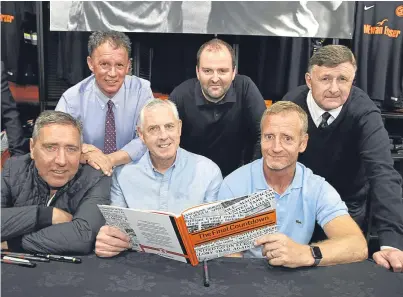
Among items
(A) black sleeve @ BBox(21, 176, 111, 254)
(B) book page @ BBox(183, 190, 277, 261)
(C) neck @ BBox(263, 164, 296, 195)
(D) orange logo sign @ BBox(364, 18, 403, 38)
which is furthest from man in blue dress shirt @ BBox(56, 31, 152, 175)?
(D) orange logo sign @ BBox(364, 18, 403, 38)

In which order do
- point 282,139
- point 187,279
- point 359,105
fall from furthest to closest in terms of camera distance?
point 359,105 < point 282,139 < point 187,279

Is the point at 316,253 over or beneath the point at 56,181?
beneath

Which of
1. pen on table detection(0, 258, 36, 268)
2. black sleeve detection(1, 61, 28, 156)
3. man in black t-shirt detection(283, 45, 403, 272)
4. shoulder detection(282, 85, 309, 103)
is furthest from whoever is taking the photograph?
black sleeve detection(1, 61, 28, 156)

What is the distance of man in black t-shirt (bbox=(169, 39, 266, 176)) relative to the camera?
2.50 m

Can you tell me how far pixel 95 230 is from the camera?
171 centimetres

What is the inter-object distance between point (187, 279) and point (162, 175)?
705 mm

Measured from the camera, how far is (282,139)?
6.02 ft

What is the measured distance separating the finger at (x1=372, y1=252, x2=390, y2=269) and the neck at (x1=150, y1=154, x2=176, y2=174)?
932 mm

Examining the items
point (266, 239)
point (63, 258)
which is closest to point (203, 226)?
point (266, 239)

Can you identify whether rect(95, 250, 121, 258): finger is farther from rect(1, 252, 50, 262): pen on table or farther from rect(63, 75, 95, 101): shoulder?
rect(63, 75, 95, 101): shoulder

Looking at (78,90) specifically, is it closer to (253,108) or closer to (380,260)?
(253,108)

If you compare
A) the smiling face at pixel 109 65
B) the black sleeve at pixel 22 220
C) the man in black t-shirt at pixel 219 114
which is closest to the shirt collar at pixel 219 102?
the man in black t-shirt at pixel 219 114

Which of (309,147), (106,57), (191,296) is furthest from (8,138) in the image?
(191,296)

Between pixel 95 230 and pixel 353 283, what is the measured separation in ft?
3.03
